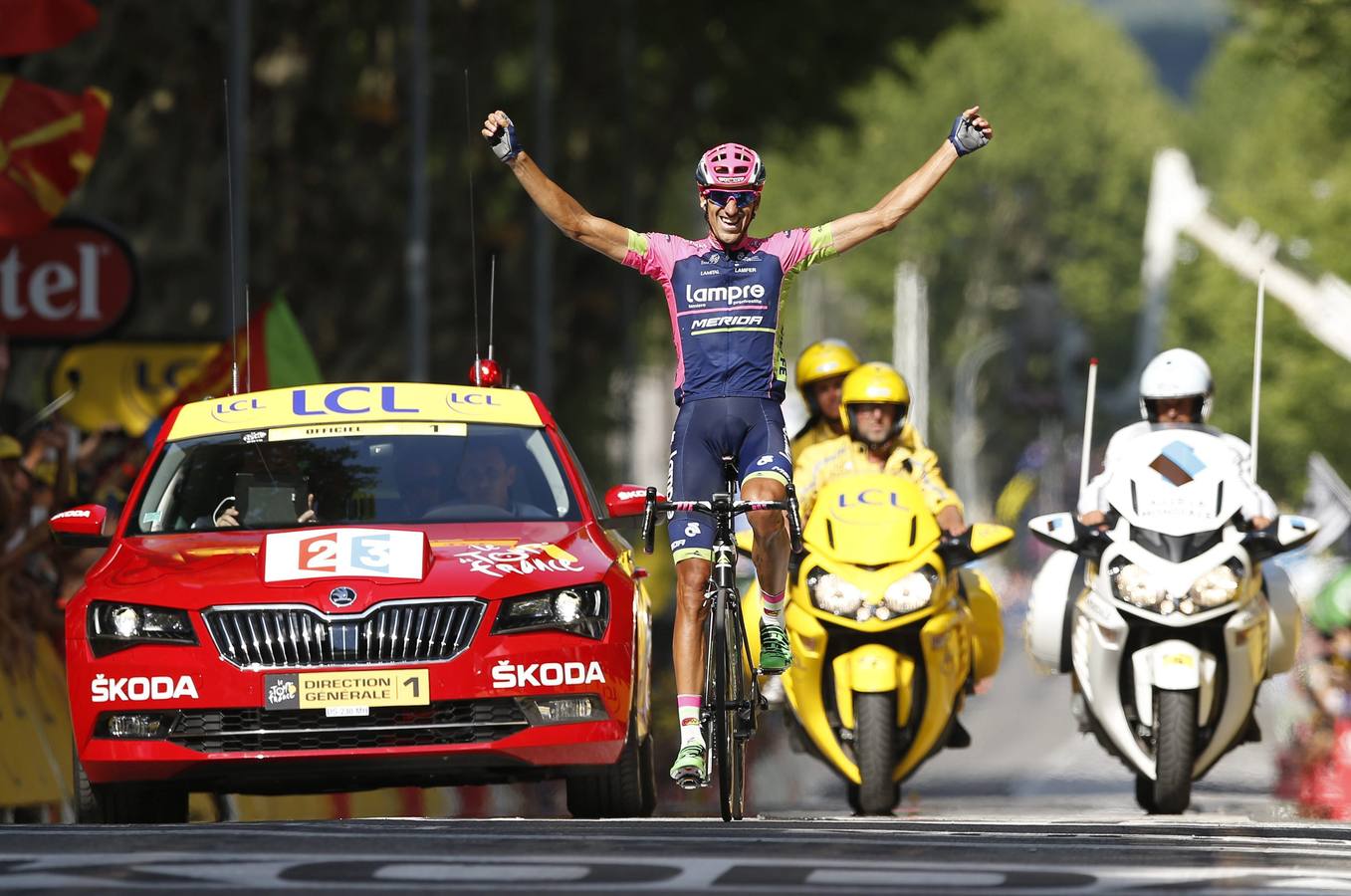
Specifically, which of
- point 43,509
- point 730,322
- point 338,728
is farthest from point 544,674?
point 43,509

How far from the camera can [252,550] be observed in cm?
1245

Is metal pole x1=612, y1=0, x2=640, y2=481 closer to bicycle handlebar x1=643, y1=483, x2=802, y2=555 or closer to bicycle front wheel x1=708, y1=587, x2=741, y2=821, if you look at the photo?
bicycle handlebar x1=643, y1=483, x2=802, y2=555

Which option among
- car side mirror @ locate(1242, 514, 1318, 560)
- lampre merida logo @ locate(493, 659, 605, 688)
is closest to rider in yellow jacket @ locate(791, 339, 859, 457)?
car side mirror @ locate(1242, 514, 1318, 560)

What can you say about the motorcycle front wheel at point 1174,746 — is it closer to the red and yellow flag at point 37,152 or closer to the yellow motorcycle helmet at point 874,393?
the yellow motorcycle helmet at point 874,393

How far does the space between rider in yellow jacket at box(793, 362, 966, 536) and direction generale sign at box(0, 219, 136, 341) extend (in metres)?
6.23

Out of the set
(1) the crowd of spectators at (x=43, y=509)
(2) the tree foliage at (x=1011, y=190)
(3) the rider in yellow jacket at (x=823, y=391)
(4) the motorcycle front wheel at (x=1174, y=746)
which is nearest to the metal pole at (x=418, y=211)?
(1) the crowd of spectators at (x=43, y=509)

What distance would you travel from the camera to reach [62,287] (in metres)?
21.3

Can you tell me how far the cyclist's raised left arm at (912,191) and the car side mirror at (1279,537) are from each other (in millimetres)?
2433

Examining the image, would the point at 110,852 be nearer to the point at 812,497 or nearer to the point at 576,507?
the point at 576,507

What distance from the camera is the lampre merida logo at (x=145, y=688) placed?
475 inches

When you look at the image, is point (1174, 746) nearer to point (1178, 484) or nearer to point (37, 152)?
point (1178, 484)

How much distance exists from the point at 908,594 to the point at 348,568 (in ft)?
10.8

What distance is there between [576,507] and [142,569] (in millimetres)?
1701

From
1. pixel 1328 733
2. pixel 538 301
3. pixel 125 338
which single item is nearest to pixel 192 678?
pixel 125 338
